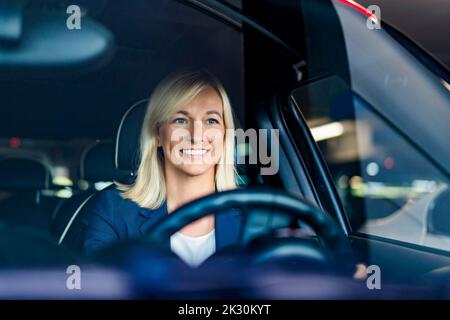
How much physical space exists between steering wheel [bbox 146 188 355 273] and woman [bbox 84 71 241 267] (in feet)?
0.50

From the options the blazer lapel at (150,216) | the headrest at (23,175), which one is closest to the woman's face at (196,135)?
Result: the blazer lapel at (150,216)

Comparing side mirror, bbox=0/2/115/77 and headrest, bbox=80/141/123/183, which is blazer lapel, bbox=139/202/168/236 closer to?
headrest, bbox=80/141/123/183

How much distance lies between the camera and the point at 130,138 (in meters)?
2.23

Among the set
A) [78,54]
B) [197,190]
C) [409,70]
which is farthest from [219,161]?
[409,70]

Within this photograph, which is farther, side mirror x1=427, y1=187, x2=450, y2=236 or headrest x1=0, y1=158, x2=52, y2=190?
side mirror x1=427, y1=187, x2=450, y2=236

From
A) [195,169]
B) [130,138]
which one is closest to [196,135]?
[195,169]

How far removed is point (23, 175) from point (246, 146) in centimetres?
75

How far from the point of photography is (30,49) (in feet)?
7.11

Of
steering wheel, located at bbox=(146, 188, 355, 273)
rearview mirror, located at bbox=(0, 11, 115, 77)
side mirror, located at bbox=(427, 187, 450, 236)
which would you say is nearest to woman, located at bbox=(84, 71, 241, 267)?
steering wheel, located at bbox=(146, 188, 355, 273)

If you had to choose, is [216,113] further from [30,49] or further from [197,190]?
[30,49]

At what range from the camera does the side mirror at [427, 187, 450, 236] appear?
7.45ft

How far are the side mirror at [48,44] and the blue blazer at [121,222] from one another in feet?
1.52

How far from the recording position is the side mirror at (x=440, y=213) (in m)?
2.27

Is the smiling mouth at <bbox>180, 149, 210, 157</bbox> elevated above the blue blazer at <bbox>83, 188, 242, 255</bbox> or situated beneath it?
elevated above
